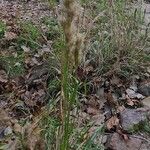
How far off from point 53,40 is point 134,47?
105 cm

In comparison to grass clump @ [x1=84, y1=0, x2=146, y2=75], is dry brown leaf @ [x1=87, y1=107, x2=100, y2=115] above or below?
below

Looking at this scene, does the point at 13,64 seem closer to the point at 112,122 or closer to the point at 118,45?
the point at 118,45

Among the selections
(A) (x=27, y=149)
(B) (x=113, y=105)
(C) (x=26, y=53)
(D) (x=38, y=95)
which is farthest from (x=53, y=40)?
(A) (x=27, y=149)

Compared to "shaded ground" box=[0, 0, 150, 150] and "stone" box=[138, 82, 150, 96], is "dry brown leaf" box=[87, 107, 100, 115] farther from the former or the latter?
"stone" box=[138, 82, 150, 96]

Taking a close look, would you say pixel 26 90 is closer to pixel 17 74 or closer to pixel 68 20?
pixel 17 74

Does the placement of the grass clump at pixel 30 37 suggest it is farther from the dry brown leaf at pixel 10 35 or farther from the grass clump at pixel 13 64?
the grass clump at pixel 13 64

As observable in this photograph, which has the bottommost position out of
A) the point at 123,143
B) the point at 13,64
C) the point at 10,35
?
the point at 123,143

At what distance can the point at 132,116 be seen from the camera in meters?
3.71

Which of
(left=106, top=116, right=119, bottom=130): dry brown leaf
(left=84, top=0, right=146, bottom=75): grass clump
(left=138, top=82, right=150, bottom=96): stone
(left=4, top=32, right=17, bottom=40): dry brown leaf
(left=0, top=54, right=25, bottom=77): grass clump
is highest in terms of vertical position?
(left=84, top=0, right=146, bottom=75): grass clump

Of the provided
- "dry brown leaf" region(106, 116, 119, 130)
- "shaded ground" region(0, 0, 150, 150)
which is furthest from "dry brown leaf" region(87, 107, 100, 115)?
"dry brown leaf" region(106, 116, 119, 130)

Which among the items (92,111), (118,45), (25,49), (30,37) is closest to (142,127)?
(92,111)

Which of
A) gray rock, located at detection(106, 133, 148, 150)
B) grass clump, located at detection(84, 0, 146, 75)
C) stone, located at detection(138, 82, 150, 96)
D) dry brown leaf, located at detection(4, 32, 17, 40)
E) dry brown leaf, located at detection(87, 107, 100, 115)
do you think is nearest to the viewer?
gray rock, located at detection(106, 133, 148, 150)

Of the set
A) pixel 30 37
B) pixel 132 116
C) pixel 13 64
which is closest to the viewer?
pixel 132 116

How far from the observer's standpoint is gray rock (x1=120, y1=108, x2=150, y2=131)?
3.61 m
